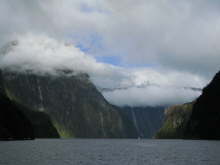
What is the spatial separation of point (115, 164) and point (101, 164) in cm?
335

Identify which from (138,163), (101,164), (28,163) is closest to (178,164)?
(138,163)

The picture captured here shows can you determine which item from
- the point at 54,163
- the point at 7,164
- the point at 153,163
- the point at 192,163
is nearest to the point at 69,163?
the point at 54,163

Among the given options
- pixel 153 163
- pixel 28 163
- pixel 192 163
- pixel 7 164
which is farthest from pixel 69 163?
pixel 192 163

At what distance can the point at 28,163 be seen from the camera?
81.9m

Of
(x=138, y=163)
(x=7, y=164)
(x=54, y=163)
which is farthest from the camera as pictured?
(x=138, y=163)

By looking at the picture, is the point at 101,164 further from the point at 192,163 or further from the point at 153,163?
the point at 192,163

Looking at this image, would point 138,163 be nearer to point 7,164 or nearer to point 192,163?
point 192,163

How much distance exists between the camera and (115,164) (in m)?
86.9

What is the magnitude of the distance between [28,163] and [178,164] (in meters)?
34.3

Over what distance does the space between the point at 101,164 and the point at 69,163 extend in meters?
7.43

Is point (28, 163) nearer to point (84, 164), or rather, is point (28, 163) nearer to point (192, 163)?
point (84, 164)

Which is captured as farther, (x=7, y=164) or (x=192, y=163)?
(x=192, y=163)

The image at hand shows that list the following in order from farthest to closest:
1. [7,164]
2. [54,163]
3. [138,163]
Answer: [138,163] < [54,163] < [7,164]

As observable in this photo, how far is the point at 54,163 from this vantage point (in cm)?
8444
